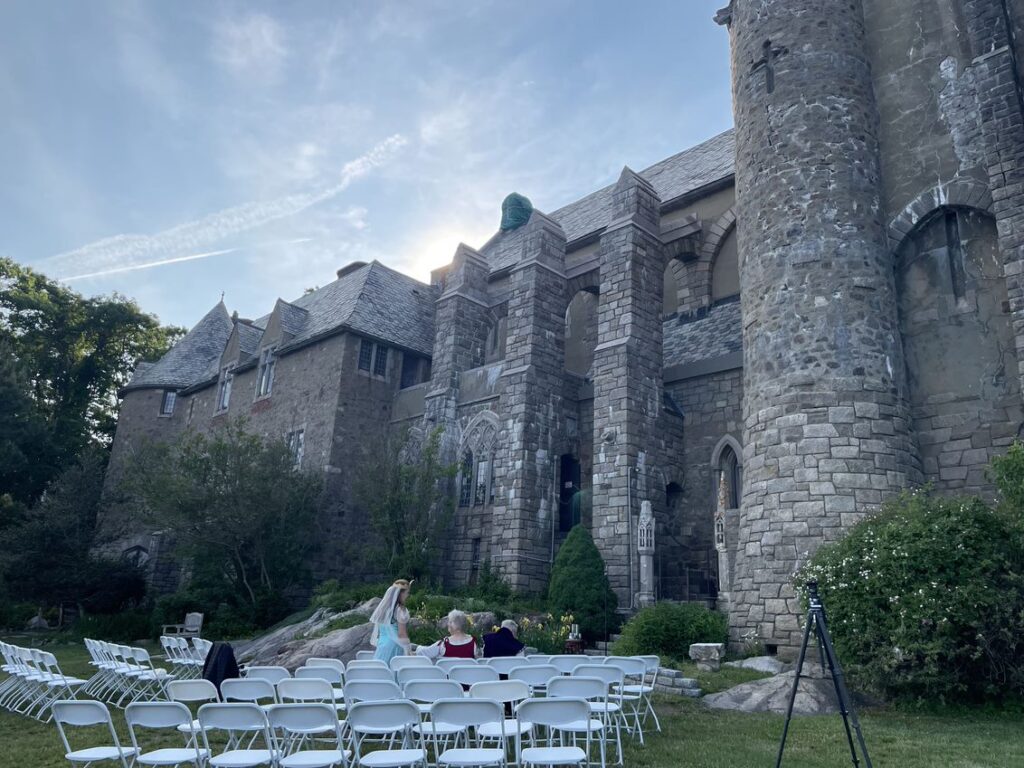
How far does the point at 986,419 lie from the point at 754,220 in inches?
219

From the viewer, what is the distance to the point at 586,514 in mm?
19547

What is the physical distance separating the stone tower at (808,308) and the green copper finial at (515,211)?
1657cm

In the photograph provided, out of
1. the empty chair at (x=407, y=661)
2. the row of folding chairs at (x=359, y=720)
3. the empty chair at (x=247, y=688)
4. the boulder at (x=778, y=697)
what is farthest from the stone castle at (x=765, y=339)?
the empty chair at (x=247, y=688)

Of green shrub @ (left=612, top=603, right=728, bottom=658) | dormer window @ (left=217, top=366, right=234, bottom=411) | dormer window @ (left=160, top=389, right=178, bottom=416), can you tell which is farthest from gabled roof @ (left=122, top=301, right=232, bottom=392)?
green shrub @ (left=612, top=603, right=728, bottom=658)

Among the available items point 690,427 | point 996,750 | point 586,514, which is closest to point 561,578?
point 586,514

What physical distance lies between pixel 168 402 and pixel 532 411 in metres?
22.4

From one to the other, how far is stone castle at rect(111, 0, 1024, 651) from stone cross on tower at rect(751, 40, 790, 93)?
52mm

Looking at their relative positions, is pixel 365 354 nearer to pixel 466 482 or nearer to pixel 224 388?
pixel 466 482

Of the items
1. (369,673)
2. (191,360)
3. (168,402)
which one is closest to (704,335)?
(369,673)

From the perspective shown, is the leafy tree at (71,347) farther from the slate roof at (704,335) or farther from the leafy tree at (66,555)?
the slate roof at (704,335)

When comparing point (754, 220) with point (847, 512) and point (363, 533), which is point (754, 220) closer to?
point (847, 512)

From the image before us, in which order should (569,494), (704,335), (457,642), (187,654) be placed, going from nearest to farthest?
(457,642)
(187,654)
(704,335)
(569,494)

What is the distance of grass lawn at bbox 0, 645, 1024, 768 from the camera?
6.60 m

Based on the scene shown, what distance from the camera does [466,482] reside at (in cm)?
2170
